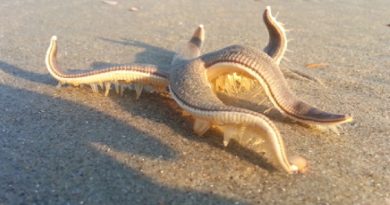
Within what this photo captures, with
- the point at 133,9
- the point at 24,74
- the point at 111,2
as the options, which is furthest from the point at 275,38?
the point at 111,2

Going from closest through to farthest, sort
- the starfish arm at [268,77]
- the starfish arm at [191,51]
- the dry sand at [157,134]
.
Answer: the dry sand at [157,134], the starfish arm at [268,77], the starfish arm at [191,51]

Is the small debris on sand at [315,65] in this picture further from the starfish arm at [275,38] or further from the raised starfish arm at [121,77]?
the raised starfish arm at [121,77]

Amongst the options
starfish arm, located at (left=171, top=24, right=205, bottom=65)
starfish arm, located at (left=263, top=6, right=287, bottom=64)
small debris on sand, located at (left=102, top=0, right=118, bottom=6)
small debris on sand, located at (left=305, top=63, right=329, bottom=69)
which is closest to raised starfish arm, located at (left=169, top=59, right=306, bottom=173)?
starfish arm, located at (left=171, top=24, right=205, bottom=65)

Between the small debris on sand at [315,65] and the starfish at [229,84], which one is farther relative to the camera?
the small debris on sand at [315,65]

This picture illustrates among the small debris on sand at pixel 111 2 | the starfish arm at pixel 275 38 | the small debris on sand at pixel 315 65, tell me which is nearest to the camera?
the starfish arm at pixel 275 38

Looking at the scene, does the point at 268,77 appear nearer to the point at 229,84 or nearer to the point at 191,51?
the point at 229,84

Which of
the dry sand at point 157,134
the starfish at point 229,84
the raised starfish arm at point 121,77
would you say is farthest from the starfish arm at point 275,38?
the raised starfish arm at point 121,77

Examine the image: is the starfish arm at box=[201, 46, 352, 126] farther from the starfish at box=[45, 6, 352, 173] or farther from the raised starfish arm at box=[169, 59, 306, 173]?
the raised starfish arm at box=[169, 59, 306, 173]
